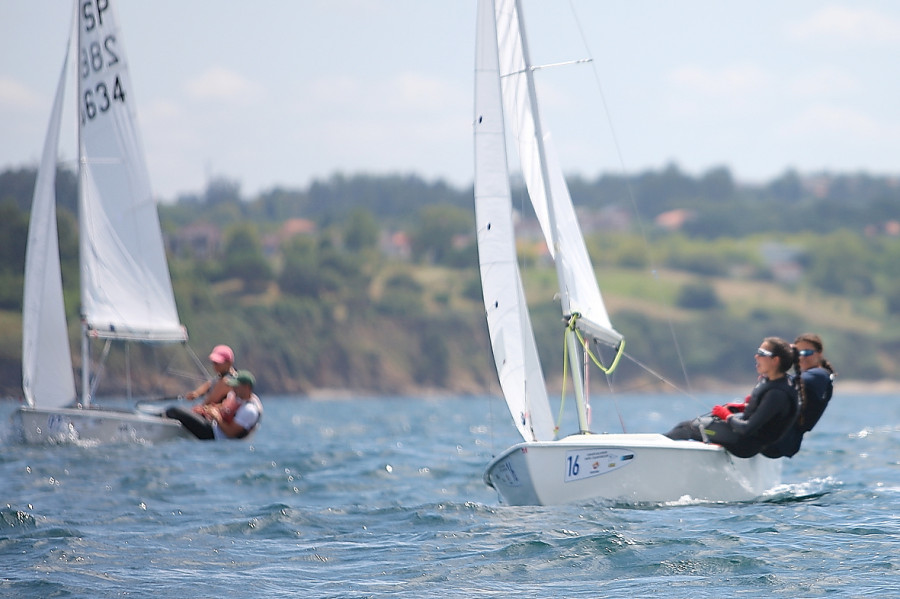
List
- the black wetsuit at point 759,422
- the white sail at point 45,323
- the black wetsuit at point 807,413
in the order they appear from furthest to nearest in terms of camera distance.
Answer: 1. the white sail at point 45,323
2. the black wetsuit at point 807,413
3. the black wetsuit at point 759,422

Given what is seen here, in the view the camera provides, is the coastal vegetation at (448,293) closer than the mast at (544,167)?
No

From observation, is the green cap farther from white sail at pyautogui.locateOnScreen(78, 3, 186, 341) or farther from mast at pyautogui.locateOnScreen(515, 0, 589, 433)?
mast at pyautogui.locateOnScreen(515, 0, 589, 433)

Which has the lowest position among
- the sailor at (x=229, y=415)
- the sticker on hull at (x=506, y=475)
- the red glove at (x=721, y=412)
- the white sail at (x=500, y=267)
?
the sailor at (x=229, y=415)

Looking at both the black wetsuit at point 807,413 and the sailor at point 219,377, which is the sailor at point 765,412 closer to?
the black wetsuit at point 807,413

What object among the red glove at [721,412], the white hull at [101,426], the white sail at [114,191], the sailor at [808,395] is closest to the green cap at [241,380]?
the white hull at [101,426]

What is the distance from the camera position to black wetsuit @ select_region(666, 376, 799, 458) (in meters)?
9.13

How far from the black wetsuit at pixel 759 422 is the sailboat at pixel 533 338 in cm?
15

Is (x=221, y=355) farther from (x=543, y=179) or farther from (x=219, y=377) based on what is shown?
(x=543, y=179)

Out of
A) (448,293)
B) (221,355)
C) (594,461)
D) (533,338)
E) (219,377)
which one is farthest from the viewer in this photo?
(448,293)

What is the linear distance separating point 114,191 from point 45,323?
2409 mm

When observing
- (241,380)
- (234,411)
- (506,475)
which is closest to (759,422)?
(506,475)

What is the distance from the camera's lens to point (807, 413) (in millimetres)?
9594

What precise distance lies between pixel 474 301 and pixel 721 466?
79759 mm

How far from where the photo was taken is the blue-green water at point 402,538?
6.82 metres
